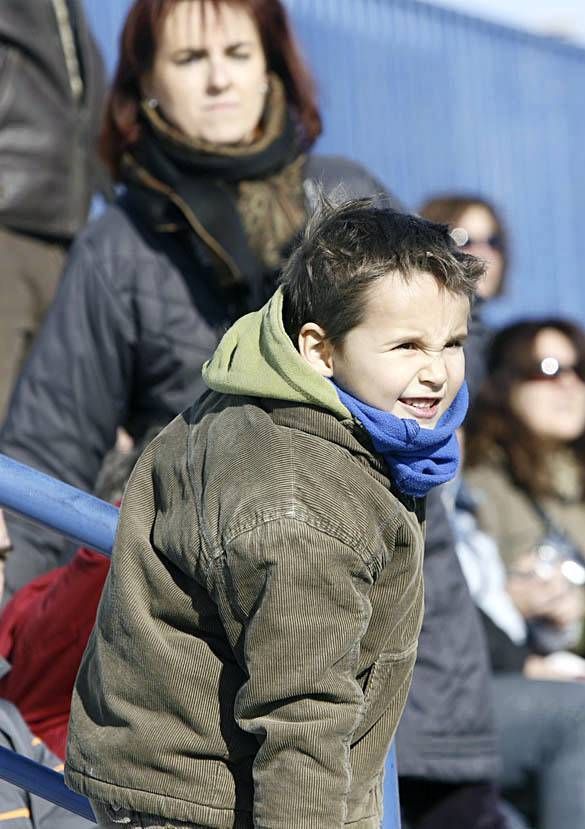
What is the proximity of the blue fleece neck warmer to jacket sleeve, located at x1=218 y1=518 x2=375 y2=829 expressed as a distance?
0.48 feet

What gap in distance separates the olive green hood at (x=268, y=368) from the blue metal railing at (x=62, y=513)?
0.91 feet

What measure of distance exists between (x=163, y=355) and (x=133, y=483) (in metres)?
1.18

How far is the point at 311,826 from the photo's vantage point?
64.5 inches

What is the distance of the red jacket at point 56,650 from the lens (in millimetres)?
2445

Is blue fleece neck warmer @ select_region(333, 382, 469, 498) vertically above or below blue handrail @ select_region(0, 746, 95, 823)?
above

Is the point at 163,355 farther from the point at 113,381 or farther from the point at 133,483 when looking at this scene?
the point at 133,483

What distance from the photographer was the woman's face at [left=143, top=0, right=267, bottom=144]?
3104 millimetres

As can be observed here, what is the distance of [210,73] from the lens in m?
3.10

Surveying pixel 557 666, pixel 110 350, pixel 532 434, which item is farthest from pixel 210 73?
pixel 532 434

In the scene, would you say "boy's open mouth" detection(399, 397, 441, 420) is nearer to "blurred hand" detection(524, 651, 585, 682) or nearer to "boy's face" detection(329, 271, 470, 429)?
"boy's face" detection(329, 271, 470, 429)

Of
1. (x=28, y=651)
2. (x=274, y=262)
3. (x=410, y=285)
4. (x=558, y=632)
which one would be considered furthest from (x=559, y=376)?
(x=410, y=285)

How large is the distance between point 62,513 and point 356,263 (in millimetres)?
527

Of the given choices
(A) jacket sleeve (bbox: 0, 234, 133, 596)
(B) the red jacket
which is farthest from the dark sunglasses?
(B) the red jacket

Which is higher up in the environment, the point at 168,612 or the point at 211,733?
the point at 168,612
